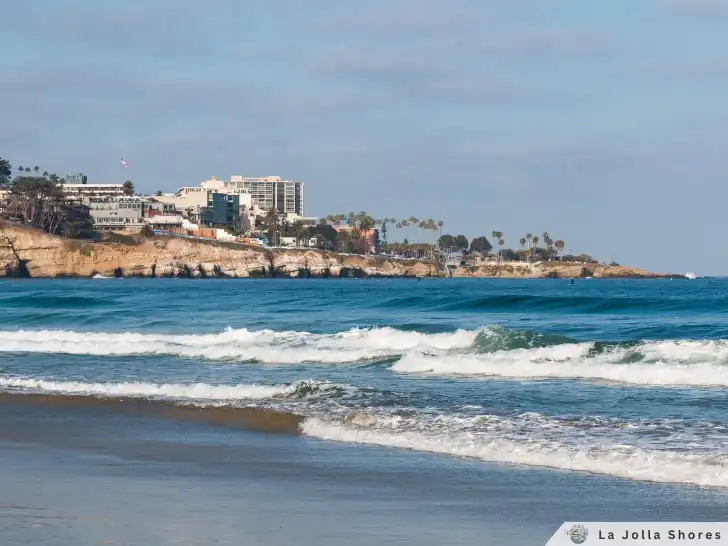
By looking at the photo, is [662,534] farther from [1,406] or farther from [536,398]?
[1,406]

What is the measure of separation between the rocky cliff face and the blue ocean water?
10178 centimetres

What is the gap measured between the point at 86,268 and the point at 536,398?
13276cm

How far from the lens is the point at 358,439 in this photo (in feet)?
42.4

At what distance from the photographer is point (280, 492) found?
965 cm

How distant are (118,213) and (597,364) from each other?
164279 mm

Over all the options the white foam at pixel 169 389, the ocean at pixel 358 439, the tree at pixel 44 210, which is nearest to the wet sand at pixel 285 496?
the ocean at pixel 358 439

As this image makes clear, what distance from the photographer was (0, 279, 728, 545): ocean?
27.7 feet

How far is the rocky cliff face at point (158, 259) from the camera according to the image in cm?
13762

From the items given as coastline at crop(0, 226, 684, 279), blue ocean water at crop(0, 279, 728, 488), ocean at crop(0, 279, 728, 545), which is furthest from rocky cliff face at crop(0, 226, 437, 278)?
ocean at crop(0, 279, 728, 545)

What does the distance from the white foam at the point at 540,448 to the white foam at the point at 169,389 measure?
10.4 feet

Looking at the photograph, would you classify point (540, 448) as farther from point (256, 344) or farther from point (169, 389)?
point (256, 344)

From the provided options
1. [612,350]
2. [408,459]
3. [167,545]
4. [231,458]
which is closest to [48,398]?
[231,458]

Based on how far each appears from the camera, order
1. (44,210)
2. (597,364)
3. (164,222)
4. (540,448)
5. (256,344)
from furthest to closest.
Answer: (164,222)
(44,210)
(256,344)
(597,364)
(540,448)

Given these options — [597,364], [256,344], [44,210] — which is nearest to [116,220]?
[44,210]
